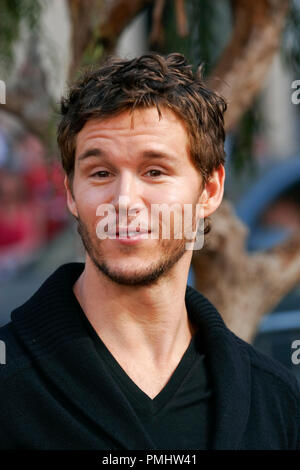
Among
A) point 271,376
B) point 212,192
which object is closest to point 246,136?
point 212,192

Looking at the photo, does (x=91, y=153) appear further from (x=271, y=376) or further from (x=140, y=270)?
(x=271, y=376)

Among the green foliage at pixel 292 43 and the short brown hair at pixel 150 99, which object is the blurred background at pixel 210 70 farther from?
the short brown hair at pixel 150 99

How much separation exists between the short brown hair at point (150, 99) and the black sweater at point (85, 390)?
0.39 metres

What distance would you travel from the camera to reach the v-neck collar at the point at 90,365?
1.69 m

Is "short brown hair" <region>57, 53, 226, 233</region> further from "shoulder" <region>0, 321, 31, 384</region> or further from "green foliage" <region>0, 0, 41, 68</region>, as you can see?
"green foliage" <region>0, 0, 41, 68</region>

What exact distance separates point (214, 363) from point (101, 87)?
755mm

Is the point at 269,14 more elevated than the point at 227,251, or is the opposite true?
the point at 269,14

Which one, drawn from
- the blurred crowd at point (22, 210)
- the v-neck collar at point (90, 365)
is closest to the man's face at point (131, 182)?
the v-neck collar at point (90, 365)

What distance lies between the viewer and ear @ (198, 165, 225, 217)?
6.35 feet

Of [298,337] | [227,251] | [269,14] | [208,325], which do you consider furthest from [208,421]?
[298,337]

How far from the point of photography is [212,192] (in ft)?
6.44

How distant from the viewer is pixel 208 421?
1.78m

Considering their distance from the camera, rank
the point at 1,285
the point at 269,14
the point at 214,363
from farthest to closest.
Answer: the point at 1,285 → the point at 269,14 → the point at 214,363
